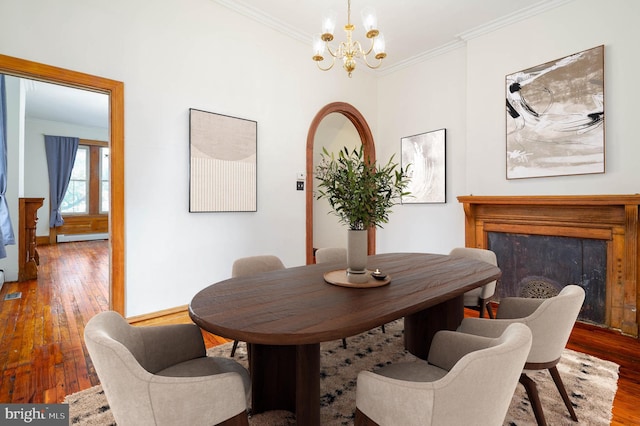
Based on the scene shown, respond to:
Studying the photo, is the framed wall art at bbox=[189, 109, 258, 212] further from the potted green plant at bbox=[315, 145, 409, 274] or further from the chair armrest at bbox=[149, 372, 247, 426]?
the chair armrest at bbox=[149, 372, 247, 426]

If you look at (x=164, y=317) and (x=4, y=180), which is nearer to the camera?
(x=164, y=317)

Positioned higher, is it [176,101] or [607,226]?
[176,101]

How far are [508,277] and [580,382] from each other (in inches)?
65.4

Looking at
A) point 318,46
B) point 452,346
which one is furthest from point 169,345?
point 318,46

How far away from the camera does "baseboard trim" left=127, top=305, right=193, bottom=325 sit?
9.21ft

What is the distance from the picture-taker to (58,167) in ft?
25.9

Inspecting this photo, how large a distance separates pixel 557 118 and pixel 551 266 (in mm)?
1513

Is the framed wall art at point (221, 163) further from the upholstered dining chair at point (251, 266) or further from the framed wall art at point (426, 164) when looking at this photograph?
the framed wall art at point (426, 164)

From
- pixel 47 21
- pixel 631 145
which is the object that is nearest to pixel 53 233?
pixel 47 21

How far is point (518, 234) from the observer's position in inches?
136

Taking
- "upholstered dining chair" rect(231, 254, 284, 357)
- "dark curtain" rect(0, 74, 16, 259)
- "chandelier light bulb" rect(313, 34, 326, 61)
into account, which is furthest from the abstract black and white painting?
"dark curtain" rect(0, 74, 16, 259)

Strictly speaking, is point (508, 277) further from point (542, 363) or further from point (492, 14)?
point (492, 14)

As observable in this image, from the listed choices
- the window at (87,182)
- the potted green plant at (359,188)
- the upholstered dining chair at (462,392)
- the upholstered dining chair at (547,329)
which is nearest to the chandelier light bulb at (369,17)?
the potted green plant at (359,188)

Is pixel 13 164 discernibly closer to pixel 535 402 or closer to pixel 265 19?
pixel 265 19
